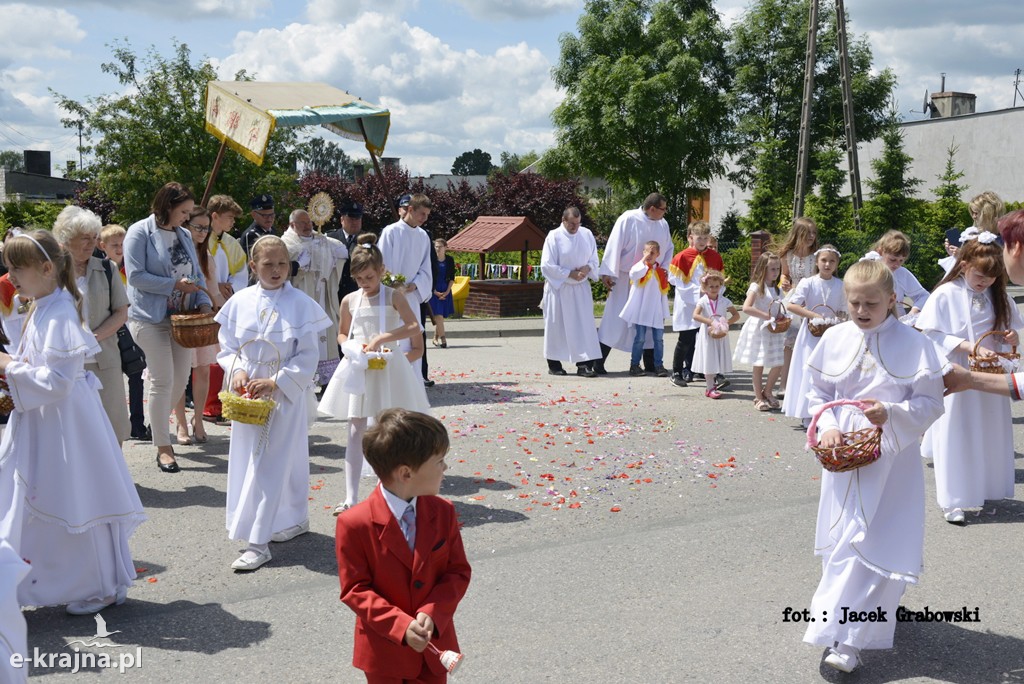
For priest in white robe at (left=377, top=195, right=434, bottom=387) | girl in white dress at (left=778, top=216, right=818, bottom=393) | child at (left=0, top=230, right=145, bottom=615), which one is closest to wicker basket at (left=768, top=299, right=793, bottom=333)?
girl in white dress at (left=778, top=216, right=818, bottom=393)

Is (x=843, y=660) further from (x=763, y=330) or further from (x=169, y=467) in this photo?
(x=763, y=330)

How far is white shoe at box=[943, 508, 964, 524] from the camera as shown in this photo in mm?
6863

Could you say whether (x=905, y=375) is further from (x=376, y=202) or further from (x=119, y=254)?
(x=376, y=202)

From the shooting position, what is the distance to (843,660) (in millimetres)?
4520

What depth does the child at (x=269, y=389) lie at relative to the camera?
607cm

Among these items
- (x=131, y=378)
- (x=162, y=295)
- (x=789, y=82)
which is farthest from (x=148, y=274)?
(x=789, y=82)

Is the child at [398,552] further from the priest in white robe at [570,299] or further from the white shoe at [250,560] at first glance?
the priest in white robe at [570,299]

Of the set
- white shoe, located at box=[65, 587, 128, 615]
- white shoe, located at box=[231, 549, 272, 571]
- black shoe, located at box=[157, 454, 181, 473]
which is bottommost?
white shoe, located at box=[65, 587, 128, 615]

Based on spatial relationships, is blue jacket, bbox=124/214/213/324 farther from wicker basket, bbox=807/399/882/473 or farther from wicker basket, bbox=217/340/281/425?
wicker basket, bbox=807/399/882/473

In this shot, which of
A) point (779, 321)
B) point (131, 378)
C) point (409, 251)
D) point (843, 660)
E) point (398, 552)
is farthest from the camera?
point (409, 251)

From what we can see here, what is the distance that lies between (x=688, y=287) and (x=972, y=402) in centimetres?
578

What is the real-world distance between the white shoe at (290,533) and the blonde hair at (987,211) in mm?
5684

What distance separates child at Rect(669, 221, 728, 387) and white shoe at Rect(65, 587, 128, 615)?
8325mm

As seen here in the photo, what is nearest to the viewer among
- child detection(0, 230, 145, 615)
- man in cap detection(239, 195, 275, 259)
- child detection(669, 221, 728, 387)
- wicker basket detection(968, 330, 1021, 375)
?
child detection(0, 230, 145, 615)
